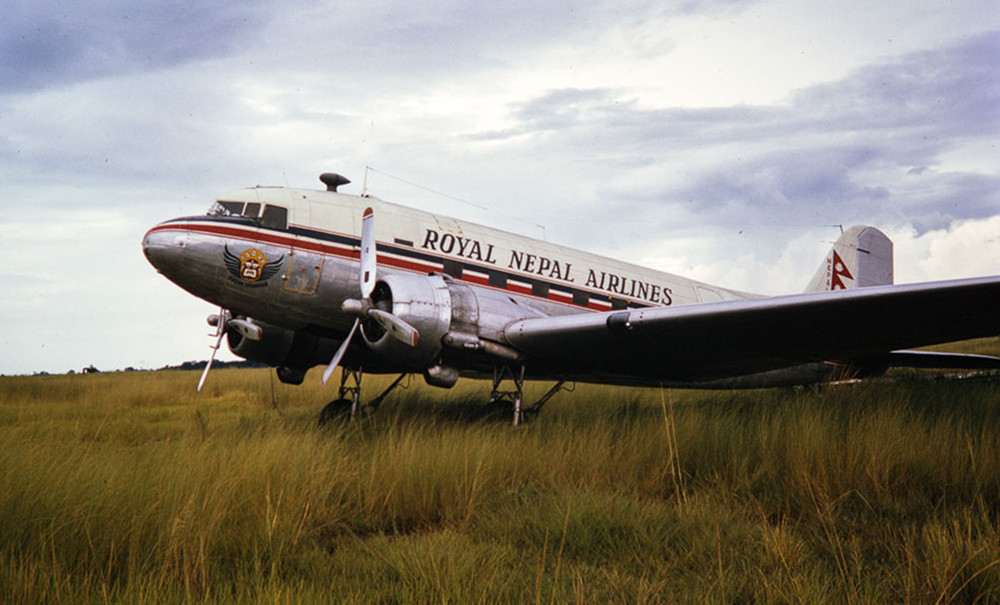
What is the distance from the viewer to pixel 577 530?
12.6 feet

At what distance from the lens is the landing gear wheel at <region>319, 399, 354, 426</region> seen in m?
10.2

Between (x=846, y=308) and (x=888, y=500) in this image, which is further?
(x=846, y=308)

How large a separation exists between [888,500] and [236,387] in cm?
1744

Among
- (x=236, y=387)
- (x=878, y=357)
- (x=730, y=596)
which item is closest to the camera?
(x=730, y=596)

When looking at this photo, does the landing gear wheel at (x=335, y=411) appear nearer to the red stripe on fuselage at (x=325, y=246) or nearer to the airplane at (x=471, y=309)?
the airplane at (x=471, y=309)

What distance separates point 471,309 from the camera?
26.8 ft

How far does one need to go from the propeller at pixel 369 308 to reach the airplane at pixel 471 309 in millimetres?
24

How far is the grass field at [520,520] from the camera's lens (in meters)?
2.99

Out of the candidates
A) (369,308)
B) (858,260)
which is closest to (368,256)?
(369,308)

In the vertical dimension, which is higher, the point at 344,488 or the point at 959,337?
the point at 959,337

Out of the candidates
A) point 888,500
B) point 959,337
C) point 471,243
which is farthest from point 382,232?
point 959,337

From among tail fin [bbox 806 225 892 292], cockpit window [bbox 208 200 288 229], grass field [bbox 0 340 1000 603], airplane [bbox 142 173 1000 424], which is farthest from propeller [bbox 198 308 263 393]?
tail fin [bbox 806 225 892 292]

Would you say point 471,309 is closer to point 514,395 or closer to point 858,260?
point 514,395

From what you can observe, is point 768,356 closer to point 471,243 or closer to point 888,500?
point 888,500
